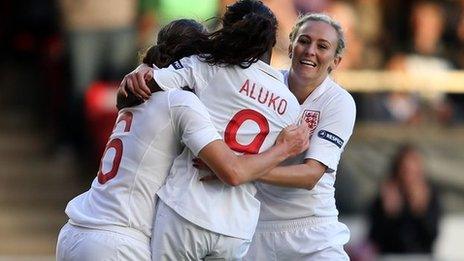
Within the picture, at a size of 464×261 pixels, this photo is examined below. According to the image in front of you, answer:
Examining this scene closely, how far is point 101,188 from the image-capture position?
204 inches

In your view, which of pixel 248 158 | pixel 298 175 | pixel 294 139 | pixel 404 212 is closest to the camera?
pixel 248 158

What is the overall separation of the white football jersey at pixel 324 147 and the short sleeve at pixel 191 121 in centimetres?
62

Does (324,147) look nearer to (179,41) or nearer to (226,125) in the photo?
(226,125)

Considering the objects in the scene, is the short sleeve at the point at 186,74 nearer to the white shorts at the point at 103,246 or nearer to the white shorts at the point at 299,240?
the white shorts at the point at 103,246

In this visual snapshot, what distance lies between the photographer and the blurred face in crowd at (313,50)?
5.57 meters

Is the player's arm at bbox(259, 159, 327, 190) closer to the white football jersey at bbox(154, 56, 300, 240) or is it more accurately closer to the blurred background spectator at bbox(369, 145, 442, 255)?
the white football jersey at bbox(154, 56, 300, 240)

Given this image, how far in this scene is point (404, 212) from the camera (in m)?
10.7

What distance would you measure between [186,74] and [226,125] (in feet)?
0.78

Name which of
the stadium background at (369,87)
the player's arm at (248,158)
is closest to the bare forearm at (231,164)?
the player's arm at (248,158)

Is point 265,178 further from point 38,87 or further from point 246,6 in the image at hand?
point 38,87

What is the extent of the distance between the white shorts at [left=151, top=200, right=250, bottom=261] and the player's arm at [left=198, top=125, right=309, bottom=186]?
21 cm

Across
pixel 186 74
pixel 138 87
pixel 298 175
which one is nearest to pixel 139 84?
pixel 138 87

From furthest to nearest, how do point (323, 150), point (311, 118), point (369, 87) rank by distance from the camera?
1. point (369, 87)
2. point (311, 118)
3. point (323, 150)

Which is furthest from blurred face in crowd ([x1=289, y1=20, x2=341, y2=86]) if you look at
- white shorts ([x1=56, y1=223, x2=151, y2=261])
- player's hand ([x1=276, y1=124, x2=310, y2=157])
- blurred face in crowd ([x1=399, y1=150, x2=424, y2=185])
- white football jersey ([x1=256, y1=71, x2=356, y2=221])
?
blurred face in crowd ([x1=399, y1=150, x2=424, y2=185])
